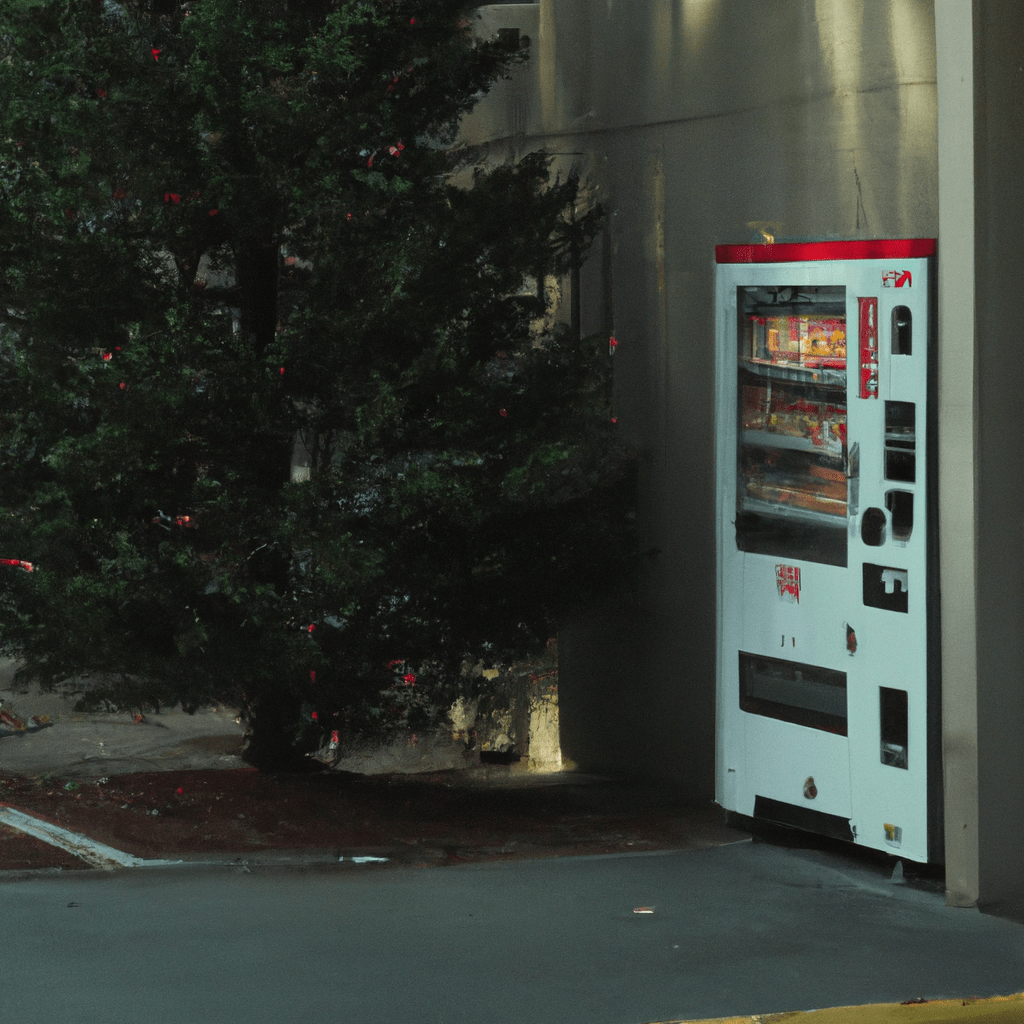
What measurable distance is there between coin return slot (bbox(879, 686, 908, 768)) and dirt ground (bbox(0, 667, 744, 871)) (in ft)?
3.15

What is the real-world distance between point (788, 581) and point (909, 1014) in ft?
6.85

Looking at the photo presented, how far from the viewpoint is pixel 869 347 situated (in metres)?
5.03

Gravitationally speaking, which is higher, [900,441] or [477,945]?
[900,441]

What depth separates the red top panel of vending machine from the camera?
16.1 ft

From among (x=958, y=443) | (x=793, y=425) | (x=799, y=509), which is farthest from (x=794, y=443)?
(x=958, y=443)

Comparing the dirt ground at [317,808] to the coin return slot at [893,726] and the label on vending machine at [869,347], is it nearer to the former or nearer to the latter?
the coin return slot at [893,726]

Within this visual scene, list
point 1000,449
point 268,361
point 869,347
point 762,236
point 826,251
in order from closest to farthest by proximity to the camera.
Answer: point 1000,449 < point 869,347 < point 826,251 < point 268,361 < point 762,236

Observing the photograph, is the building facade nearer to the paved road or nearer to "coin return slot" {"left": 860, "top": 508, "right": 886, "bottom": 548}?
"coin return slot" {"left": 860, "top": 508, "right": 886, "bottom": 548}

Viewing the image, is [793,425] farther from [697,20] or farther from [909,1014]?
[909,1014]

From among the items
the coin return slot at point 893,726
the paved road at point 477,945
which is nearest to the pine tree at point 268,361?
the paved road at point 477,945

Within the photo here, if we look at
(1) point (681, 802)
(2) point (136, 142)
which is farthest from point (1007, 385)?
(2) point (136, 142)

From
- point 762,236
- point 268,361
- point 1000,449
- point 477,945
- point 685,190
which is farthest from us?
point 685,190

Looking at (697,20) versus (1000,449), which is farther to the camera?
(697,20)

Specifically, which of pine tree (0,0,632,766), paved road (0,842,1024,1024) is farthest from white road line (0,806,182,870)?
pine tree (0,0,632,766)
